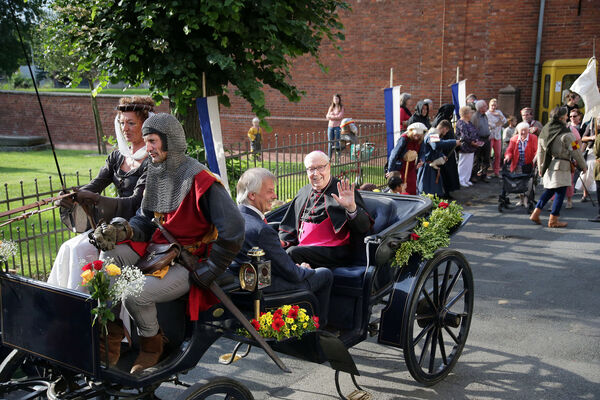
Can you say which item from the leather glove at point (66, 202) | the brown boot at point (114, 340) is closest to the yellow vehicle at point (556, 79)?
the leather glove at point (66, 202)

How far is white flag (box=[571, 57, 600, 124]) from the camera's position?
11164 mm

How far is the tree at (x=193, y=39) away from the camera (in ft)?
19.4

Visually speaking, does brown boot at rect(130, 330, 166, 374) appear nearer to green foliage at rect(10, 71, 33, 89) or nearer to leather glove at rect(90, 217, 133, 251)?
leather glove at rect(90, 217, 133, 251)

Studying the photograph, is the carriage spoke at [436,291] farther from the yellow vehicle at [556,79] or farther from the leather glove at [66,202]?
the yellow vehicle at [556,79]

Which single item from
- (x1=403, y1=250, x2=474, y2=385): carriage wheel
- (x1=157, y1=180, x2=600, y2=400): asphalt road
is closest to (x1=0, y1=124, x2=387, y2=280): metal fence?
(x1=157, y1=180, x2=600, y2=400): asphalt road

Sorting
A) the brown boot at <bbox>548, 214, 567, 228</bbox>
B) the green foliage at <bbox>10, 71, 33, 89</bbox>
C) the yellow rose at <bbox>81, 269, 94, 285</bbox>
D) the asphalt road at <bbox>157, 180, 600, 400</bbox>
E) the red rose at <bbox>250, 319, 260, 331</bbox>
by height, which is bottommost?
the asphalt road at <bbox>157, 180, 600, 400</bbox>

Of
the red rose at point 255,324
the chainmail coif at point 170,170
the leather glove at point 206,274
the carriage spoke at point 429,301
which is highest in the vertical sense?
the chainmail coif at point 170,170

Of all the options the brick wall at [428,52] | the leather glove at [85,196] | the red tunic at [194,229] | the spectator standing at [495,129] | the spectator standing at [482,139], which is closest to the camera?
the red tunic at [194,229]

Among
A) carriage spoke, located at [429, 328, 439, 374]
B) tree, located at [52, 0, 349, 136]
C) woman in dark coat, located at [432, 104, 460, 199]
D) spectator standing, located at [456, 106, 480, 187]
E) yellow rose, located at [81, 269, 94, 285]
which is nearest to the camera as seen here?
yellow rose, located at [81, 269, 94, 285]

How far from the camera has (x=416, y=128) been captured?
8.28 m

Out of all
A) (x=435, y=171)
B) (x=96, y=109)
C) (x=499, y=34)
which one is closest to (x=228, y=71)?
(x=435, y=171)

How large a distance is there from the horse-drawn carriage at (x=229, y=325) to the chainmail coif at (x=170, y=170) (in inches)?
21.9

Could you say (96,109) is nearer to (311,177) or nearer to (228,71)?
(228,71)

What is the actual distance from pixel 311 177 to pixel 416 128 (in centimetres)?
394
